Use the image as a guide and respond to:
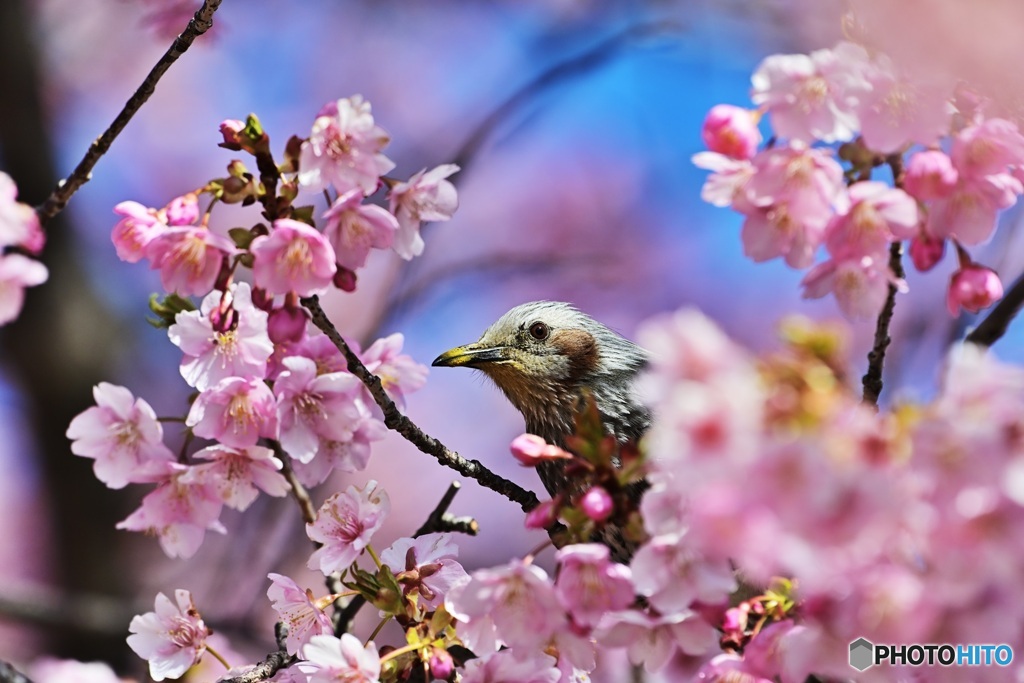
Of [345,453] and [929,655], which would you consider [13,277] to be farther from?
[929,655]

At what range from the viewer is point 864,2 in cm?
137

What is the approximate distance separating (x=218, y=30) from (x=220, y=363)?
2.04 meters

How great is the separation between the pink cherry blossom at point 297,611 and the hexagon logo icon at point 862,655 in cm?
75

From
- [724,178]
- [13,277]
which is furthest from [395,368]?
[724,178]

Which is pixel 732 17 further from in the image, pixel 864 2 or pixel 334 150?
pixel 334 150

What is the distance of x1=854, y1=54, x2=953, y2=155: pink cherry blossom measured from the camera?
1184 millimetres

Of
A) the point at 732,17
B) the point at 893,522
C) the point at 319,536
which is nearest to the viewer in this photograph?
the point at 893,522

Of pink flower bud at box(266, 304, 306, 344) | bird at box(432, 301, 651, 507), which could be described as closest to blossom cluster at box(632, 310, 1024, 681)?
pink flower bud at box(266, 304, 306, 344)

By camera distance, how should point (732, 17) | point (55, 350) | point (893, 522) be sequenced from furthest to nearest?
point (732, 17), point (55, 350), point (893, 522)

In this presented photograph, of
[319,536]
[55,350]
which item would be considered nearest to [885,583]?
[319,536]

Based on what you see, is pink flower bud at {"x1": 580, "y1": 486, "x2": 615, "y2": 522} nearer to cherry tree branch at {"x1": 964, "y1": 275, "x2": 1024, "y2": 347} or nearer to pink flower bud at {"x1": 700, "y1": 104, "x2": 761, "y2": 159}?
pink flower bud at {"x1": 700, "y1": 104, "x2": 761, "y2": 159}

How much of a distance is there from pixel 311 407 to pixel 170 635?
415 millimetres

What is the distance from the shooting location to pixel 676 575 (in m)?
1.07

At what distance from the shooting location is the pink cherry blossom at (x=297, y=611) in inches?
57.5
